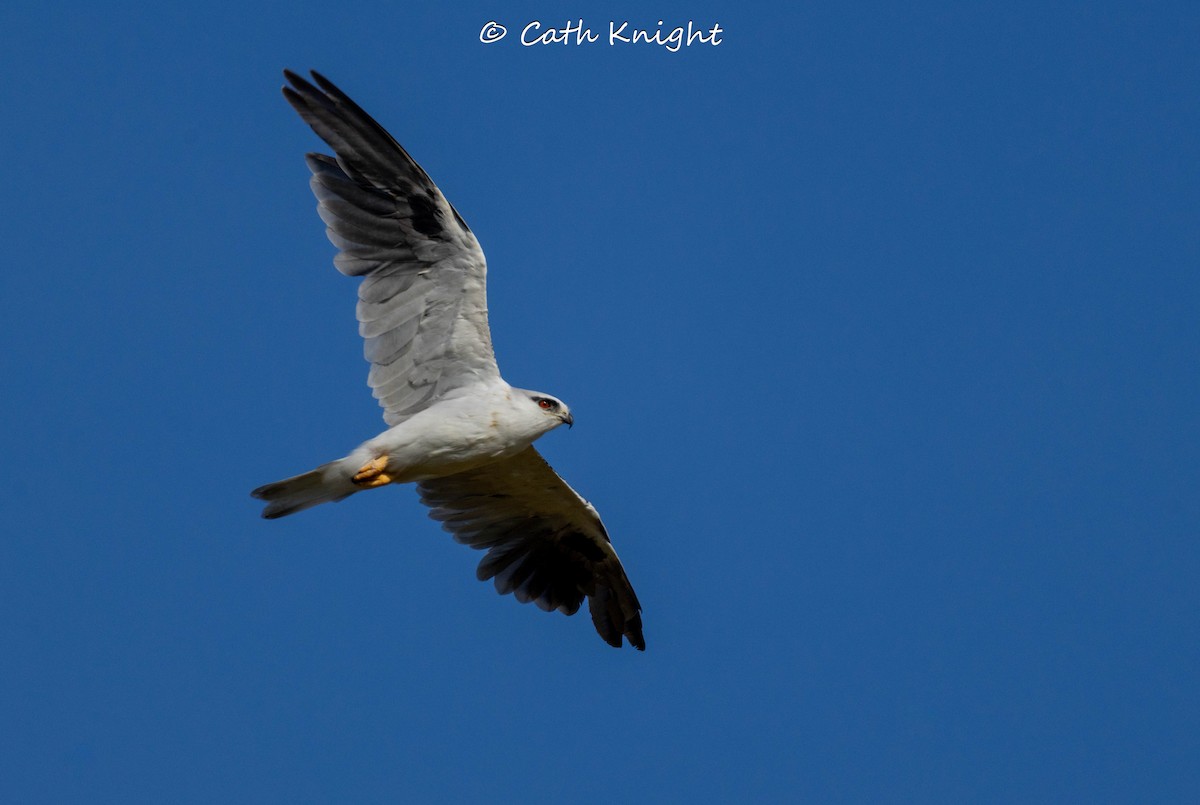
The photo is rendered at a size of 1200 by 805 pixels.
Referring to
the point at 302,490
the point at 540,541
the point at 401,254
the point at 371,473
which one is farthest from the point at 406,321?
the point at 540,541

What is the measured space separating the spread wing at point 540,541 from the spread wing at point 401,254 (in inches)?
66.3

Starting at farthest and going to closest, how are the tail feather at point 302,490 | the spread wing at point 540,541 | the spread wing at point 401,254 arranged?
the spread wing at point 540,541
the spread wing at point 401,254
the tail feather at point 302,490

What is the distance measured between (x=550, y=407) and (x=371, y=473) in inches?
59.9

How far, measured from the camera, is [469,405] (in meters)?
10.9

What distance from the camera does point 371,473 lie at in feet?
35.3

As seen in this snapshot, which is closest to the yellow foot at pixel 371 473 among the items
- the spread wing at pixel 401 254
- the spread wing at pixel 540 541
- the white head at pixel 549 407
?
the spread wing at pixel 401 254

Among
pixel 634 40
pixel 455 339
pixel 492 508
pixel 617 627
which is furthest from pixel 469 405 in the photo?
pixel 634 40

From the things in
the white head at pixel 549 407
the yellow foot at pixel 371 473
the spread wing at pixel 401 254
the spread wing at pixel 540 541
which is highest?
the spread wing at pixel 401 254

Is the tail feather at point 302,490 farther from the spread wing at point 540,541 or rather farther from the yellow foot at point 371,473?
the spread wing at point 540,541

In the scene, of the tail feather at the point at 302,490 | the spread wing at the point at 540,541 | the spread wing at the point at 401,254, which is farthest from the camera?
the spread wing at the point at 540,541

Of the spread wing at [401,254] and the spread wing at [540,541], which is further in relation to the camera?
the spread wing at [540,541]

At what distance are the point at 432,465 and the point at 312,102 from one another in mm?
3017

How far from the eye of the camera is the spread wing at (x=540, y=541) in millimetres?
12633

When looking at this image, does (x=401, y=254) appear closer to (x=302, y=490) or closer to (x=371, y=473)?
(x=371, y=473)
